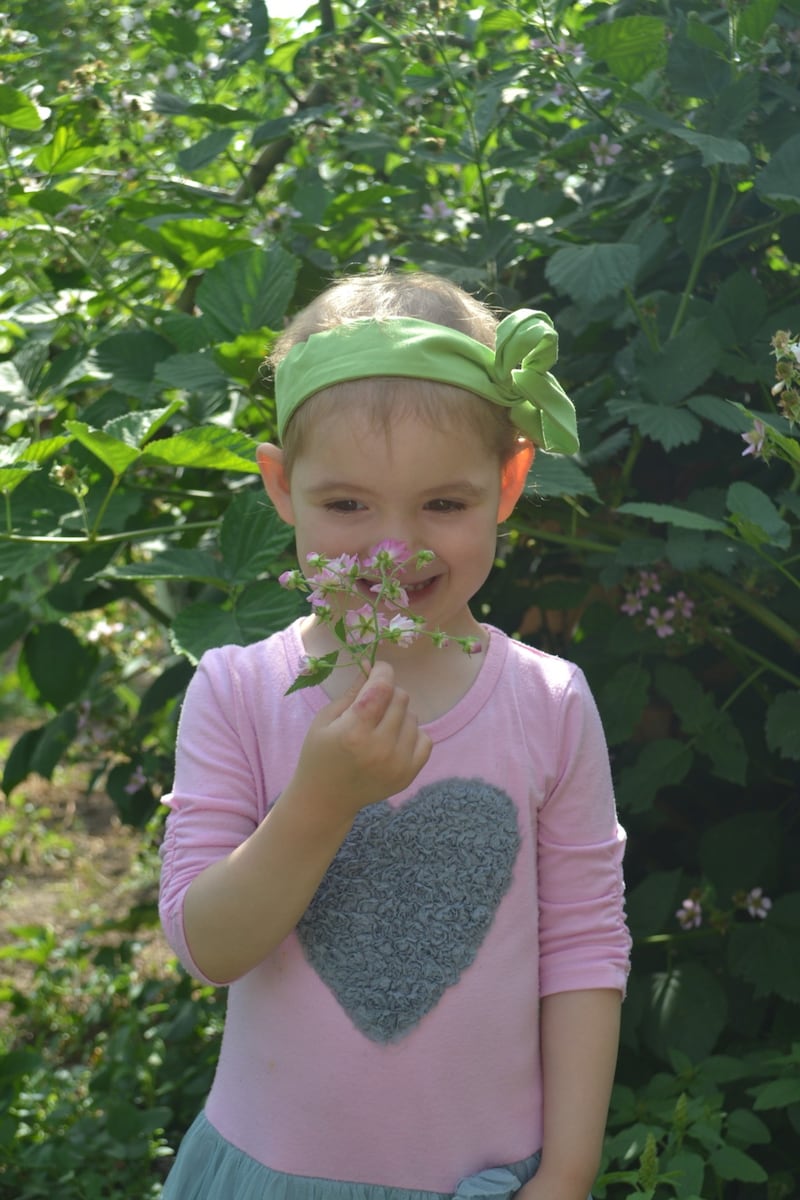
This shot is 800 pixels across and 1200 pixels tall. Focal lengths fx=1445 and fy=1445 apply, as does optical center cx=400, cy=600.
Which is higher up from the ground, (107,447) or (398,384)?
→ (398,384)

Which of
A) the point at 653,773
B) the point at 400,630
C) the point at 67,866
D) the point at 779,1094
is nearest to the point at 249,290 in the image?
the point at 653,773

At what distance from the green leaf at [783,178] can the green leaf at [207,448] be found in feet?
2.23

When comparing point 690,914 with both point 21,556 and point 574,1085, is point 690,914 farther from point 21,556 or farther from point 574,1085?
point 21,556

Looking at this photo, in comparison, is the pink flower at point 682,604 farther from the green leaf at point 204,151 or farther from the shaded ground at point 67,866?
the shaded ground at point 67,866

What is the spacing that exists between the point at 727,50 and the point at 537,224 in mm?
361

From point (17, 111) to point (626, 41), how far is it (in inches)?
31.3

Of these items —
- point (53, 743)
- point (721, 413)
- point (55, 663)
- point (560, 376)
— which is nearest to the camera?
point (721, 413)

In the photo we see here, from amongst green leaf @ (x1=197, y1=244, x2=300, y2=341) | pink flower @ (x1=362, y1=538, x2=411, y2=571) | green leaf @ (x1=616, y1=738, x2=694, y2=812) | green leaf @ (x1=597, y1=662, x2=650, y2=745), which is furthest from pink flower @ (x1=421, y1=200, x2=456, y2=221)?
pink flower @ (x1=362, y1=538, x2=411, y2=571)

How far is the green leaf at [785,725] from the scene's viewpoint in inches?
69.1

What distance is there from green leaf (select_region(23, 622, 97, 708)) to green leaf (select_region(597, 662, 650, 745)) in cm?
81

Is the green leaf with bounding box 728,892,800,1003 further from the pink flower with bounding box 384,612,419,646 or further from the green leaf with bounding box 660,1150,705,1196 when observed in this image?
the pink flower with bounding box 384,612,419,646

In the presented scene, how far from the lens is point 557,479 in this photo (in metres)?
1.66

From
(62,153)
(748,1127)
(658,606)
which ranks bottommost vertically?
(748,1127)

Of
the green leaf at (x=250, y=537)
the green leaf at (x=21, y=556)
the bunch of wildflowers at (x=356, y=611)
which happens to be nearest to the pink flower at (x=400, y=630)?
the bunch of wildflowers at (x=356, y=611)
